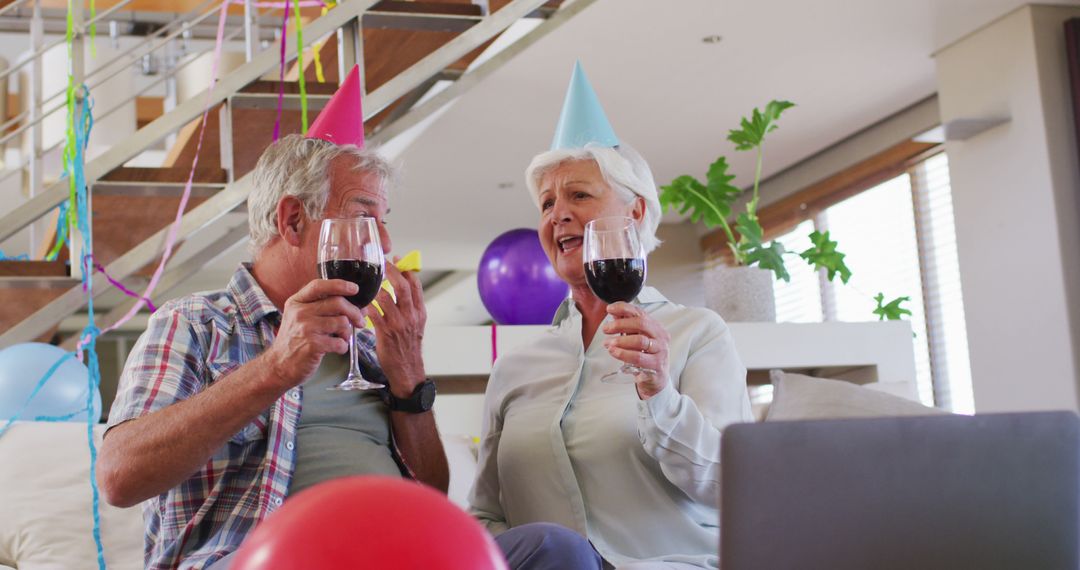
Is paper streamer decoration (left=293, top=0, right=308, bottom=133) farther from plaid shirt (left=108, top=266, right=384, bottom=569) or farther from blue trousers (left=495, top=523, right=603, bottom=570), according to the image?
blue trousers (left=495, top=523, right=603, bottom=570)

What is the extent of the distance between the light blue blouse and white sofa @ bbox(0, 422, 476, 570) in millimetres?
742

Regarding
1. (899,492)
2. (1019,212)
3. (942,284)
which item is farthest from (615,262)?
(942,284)

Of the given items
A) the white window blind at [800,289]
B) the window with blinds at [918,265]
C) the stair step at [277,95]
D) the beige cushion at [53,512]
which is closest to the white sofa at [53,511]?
the beige cushion at [53,512]

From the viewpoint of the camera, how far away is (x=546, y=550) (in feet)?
4.61

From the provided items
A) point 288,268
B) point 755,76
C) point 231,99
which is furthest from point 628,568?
point 755,76

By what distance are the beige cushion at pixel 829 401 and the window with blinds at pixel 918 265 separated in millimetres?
2871

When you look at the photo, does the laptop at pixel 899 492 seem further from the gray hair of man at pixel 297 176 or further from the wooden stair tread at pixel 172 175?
the wooden stair tread at pixel 172 175

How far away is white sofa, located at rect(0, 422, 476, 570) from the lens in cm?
214

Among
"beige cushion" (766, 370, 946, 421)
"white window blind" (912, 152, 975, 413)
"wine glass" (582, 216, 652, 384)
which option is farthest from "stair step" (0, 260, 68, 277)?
"white window blind" (912, 152, 975, 413)

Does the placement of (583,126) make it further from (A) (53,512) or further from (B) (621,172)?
(A) (53,512)

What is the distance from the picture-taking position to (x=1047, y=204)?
14.8 ft

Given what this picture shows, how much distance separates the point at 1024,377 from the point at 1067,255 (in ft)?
1.72

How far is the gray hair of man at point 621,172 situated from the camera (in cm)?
206

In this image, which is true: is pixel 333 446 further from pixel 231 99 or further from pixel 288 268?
pixel 231 99
